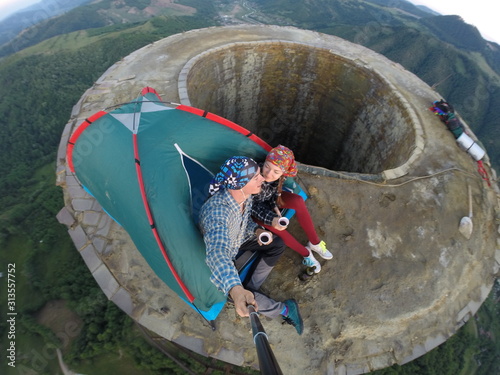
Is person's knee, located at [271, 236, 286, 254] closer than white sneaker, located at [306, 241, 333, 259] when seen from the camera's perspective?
Yes

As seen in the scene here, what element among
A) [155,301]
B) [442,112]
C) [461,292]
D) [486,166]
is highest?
[442,112]

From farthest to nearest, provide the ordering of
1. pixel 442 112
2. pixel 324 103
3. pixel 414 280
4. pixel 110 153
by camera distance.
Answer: pixel 324 103
pixel 442 112
pixel 414 280
pixel 110 153

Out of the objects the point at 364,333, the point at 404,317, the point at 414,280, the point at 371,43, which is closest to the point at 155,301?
the point at 364,333

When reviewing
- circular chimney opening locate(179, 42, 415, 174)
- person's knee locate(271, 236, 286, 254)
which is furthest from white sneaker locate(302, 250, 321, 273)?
circular chimney opening locate(179, 42, 415, 174)

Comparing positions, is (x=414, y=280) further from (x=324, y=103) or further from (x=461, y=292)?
(x=324, y=103)

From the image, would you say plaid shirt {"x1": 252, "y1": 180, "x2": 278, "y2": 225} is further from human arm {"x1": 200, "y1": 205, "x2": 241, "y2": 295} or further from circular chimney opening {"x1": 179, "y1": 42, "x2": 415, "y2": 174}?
circular chimney opening {"x1": 179, "y1": 42, "x2": 415, "y2": 174}
